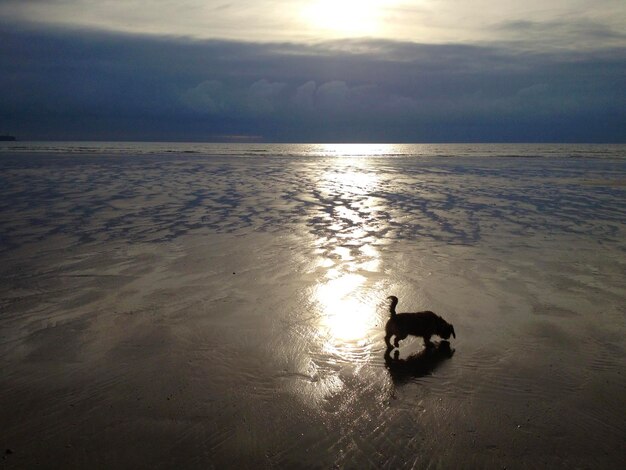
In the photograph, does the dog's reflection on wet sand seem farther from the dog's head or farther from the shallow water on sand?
the dog's head

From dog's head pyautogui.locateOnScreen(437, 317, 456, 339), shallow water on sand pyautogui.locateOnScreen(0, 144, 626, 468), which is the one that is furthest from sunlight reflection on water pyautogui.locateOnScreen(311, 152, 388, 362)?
dog's head pyautogui.locateOnScreen(437, 317, 456, 339)

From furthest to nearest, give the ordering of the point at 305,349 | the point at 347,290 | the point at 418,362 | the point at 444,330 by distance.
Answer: the point at 347,290
the point at 444,330
the point at 305,349
the point at 418,362

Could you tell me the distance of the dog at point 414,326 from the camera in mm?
6660

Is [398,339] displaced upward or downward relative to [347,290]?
upward

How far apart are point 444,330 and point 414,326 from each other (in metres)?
0.48

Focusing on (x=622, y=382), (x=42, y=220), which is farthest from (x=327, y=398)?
(x=42, y=220)

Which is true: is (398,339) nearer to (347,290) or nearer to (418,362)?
(418,362)

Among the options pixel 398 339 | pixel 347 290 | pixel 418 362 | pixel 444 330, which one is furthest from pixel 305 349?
pixel 347 290

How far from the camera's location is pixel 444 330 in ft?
22.6

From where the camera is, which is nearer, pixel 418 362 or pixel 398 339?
pixel 418 362

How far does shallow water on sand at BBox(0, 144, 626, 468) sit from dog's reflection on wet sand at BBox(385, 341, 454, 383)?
34 mm

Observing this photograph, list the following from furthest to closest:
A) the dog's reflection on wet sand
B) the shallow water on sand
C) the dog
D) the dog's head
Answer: the dog's head → the dog → the dog's reflection on wet sand → the shallow water on sand

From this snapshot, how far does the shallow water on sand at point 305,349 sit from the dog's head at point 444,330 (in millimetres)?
182

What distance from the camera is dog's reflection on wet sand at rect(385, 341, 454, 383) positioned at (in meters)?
6.09
